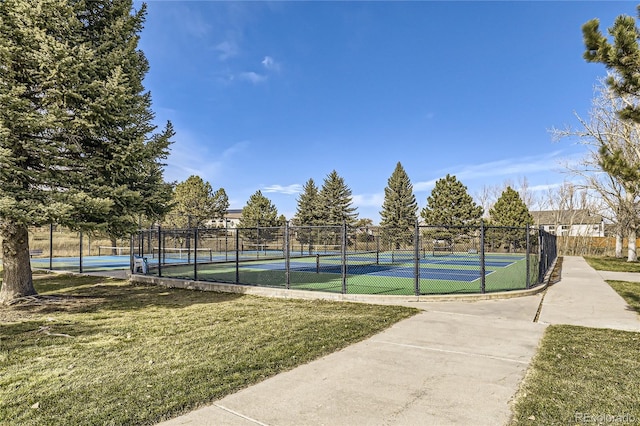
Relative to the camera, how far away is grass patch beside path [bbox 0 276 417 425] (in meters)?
3.59

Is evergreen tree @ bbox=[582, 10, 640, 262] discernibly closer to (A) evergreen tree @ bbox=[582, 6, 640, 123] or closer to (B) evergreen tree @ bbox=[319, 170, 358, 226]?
(A) evergreen tree @ bbox=[582, 6, 640, 123]

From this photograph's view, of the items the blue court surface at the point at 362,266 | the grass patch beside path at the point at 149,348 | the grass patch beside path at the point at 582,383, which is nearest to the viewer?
the grass patch beside path at the point at 582,383

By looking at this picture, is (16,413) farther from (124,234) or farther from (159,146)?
(159,146)

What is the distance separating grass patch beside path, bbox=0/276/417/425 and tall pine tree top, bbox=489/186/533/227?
36.9 meters

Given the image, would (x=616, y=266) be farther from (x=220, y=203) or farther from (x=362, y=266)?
(x=220, y=203)

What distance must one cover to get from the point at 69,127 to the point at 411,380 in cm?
856

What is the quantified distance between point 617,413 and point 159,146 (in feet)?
33.4

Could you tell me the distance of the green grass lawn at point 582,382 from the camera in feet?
11.1

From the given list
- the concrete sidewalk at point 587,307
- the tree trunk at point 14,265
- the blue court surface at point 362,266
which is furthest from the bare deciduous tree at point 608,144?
the tree trunk at point 14,265

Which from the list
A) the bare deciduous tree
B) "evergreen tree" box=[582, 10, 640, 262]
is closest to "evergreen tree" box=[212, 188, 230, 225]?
the bare deciduous tree

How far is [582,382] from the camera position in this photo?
4129 mm

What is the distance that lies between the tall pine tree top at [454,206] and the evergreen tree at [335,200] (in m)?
12.2

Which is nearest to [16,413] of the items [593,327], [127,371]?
[127,371]

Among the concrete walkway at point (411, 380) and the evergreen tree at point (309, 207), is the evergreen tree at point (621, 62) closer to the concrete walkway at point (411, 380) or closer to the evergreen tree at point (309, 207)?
the concrete walkway at point (411, 380)
